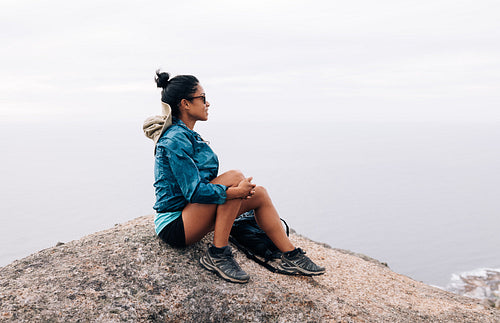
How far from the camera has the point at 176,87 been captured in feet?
13.7

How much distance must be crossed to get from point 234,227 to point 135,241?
1.35 meters

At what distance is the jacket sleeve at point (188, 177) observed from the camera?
3848mm

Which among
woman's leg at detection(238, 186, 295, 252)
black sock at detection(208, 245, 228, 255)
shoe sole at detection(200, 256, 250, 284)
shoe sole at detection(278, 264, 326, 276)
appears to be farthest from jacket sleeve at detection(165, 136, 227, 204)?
shoe sole at detection(278, 264, 326, 276)

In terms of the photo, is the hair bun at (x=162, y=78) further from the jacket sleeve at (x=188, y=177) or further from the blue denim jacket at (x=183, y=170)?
the jacket sleeve at (x=188, y=177)

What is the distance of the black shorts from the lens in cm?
430

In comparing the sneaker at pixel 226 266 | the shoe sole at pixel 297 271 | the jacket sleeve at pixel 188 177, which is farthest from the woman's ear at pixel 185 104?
the shoe sole at pixel 297 271

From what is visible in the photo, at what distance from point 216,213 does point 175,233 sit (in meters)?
0.58

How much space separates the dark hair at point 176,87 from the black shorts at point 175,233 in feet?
4.02

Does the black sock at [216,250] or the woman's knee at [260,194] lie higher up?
the woman's knee at [260,194]

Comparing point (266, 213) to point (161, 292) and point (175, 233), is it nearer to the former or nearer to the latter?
point (175, 233)

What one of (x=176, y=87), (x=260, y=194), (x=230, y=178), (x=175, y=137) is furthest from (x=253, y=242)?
(x=176, y=87)

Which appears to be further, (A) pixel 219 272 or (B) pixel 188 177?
(A) pixel 219 272

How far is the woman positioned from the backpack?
2.55 ft

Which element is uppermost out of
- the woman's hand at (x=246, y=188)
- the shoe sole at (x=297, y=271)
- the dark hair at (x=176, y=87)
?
the dark hair at (x=176, y=87)
